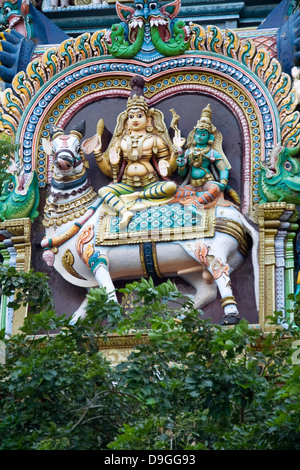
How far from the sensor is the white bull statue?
20.6 m

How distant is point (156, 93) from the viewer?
2202 cm

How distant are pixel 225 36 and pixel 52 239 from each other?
359 cm

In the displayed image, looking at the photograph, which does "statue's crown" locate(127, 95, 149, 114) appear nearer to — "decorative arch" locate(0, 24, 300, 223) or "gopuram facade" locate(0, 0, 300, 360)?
"gopuram facade" locate(0, 0, 300, 360)

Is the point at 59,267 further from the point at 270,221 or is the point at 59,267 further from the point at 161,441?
the point at 161,441

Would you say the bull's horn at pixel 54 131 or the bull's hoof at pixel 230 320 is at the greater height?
the bull's horn at pixel 54 131

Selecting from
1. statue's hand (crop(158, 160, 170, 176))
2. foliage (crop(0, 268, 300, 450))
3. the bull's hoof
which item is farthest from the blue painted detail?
foliage (crop(0, 268, 300, 450))

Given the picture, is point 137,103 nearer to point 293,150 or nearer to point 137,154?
point 137,154

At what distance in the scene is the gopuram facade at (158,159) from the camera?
68.2 ft

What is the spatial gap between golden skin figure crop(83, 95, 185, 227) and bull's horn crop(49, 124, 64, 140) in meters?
0.54

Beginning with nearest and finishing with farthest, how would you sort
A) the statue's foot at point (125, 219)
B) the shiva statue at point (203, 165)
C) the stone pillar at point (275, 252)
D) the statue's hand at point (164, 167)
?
the stone pillar at point (275, 252) < the statue's foot at point (125, 219) < the shiva statue at point (203, 165) < the statue's hand at point (164, 167)

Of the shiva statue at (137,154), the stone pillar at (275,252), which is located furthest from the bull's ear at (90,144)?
the stone pillar at (275,252)

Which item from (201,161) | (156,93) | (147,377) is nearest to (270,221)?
(201,161)

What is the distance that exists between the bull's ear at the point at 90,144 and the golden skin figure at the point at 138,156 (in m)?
0.03

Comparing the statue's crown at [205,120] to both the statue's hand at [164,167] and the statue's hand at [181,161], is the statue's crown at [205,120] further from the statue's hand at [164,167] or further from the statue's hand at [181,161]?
the statue's hand at [164,167]
